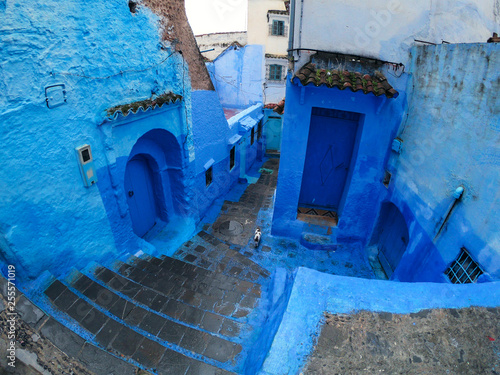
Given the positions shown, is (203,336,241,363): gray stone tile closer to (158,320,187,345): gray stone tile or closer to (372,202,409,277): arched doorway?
(158,320,187,345): gray stone tile

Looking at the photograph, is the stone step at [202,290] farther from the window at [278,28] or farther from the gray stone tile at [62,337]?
the window at [278,28]

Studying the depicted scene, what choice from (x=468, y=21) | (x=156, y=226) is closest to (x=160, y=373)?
(x=156, y=226)

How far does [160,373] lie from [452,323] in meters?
3.14

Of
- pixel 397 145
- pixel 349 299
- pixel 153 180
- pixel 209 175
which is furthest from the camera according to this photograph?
pixel 209 175

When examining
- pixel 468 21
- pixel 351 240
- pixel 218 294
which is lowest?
pixel 351 240

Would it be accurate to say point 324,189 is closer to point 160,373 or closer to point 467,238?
point 467,238

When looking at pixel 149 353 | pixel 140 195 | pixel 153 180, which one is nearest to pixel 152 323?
pixel 149 353

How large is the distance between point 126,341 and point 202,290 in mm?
1665

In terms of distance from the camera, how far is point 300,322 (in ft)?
8.43

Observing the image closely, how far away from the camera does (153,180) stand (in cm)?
770

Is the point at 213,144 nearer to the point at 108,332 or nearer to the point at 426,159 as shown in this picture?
the point at 426,159

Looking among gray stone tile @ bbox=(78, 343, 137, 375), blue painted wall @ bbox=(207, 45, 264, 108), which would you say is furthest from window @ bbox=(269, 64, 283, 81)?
gray stone tile @ bbox=(78, 343, 137, 375)

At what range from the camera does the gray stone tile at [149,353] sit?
3186mm

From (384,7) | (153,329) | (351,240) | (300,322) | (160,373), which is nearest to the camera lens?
(300,322)
